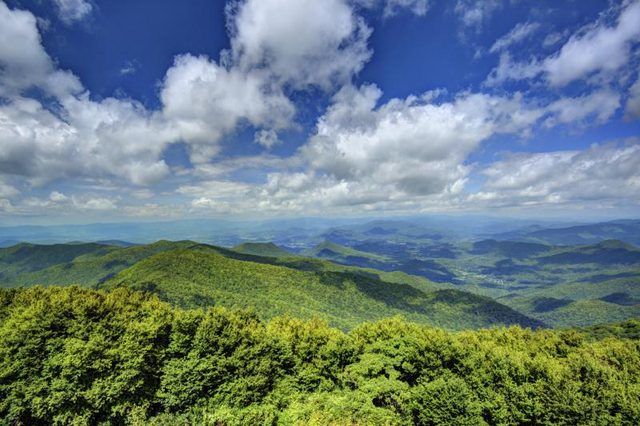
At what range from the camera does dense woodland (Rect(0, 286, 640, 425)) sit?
33531 mm

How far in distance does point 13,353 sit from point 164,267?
5217 inches

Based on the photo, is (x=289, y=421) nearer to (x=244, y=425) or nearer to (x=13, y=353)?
(x=244, y=425)

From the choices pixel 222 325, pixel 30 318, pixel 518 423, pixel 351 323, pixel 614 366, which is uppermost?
pixel 30 318

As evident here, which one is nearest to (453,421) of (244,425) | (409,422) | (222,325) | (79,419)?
(409,422)

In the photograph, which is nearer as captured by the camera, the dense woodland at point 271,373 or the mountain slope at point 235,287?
the dense woodland at point 271,373

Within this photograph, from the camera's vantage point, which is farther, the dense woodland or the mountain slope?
the mountain slope

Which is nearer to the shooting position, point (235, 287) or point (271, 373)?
point (271, 373)

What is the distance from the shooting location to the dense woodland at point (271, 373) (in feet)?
110

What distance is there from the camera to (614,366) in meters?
40.9

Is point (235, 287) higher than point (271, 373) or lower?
lower

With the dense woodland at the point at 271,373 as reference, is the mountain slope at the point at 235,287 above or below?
below

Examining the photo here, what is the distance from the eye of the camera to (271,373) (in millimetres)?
43562

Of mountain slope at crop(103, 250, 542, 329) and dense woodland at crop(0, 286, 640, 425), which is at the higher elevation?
dense woodland at crop(0, 286, 640, 425)

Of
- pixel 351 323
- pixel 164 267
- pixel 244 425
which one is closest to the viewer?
pixel 244 425
